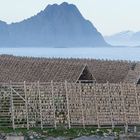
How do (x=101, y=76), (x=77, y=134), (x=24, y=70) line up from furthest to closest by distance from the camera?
(x=101, y=76)
(x=24, y=70)
(x=77, y=134)

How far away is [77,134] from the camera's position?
17.1 m

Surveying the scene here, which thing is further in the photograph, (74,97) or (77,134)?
(74,97)

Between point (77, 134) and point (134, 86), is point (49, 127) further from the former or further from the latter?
point (134, 86)

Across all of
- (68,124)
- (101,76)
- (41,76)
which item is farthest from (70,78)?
(68,124)

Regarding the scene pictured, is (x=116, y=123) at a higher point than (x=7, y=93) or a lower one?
lower

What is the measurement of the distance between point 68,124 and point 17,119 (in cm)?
179

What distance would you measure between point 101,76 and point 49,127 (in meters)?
10.7

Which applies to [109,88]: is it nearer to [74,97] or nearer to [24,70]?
[74,97]

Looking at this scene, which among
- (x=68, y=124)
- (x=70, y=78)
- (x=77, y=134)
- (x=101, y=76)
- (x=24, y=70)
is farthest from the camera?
(x=101, y=76)

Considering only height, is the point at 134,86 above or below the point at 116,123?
above

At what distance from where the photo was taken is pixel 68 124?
18172 mm

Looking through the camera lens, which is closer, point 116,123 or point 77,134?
point 77,134

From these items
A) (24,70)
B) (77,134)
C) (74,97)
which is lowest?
(77,134)

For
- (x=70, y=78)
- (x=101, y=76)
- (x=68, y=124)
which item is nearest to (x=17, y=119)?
(x=68, y=124)
